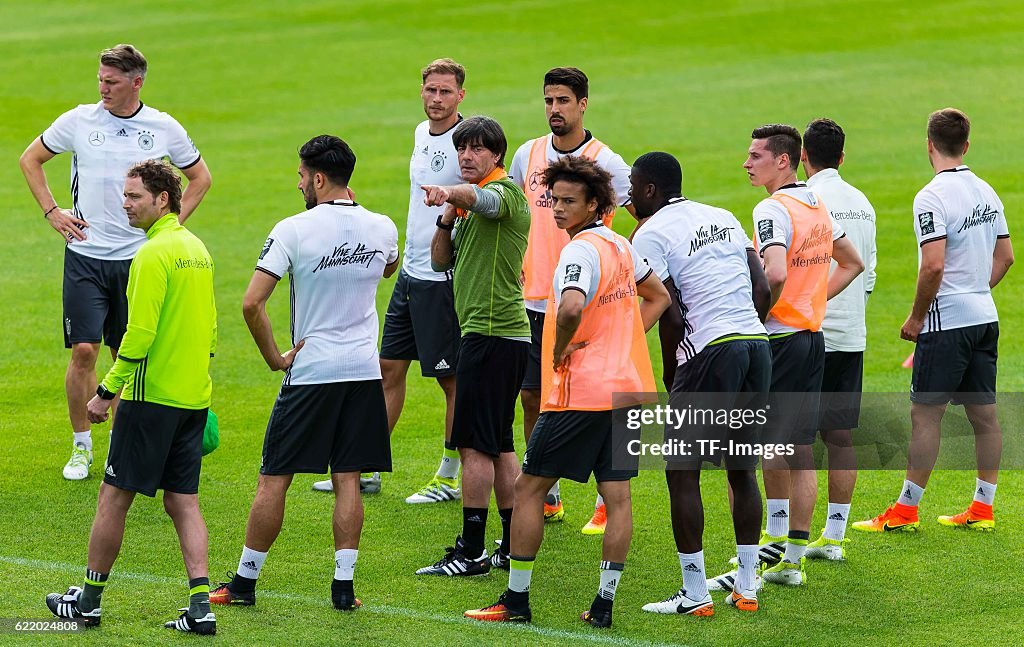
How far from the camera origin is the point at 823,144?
8.24m

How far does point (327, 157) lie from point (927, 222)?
3923 millimetres

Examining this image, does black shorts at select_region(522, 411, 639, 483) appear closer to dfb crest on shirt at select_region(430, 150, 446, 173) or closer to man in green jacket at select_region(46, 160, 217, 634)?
man in green jacket at select_region(46, 160, 217, 634)

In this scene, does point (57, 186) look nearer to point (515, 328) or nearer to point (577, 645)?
point (515, 328)

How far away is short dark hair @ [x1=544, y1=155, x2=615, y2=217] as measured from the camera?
684 cm

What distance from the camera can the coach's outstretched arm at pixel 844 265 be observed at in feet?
26.3

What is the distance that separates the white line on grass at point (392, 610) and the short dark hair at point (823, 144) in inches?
129

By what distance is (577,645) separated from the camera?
6.64 meters

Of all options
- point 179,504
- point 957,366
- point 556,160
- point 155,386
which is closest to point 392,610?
point 179,504

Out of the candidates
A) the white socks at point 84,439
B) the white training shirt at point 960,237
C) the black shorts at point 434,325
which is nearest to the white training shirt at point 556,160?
the black shorts at point 434,325

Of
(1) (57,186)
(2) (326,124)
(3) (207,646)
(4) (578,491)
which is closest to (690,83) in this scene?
(2) (326,124)

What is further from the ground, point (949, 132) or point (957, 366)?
point (949, 132)

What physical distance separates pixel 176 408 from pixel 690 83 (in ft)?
69.6

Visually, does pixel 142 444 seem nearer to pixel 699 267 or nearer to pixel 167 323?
pixel 167 323

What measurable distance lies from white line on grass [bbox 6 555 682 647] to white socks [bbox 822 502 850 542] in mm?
1949
